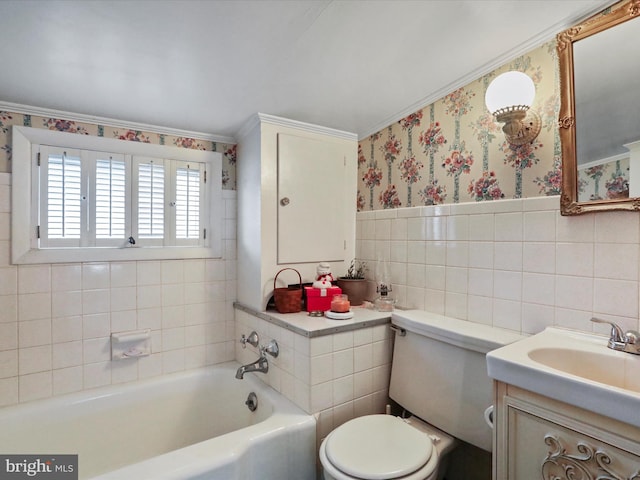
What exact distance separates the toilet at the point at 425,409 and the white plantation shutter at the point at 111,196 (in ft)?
5.32

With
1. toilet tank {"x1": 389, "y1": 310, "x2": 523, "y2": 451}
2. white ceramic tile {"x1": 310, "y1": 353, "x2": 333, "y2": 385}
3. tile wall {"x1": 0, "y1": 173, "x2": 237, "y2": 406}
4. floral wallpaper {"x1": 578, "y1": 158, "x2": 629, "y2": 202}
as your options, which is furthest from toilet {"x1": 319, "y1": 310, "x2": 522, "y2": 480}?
tile wall {"x1": 0, "y1": 173, "x2": 237, "y2": 406}

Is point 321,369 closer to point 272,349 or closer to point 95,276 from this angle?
point 272,349

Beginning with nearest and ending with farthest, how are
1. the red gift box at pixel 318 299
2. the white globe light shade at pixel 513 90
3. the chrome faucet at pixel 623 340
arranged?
the chrome faucet at pixel 623 340 < the white globe light shade at pixel 513 90 < the red gift box at pixel 318 299

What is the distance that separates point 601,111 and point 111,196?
241 centimetres

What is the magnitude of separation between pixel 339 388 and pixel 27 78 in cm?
203

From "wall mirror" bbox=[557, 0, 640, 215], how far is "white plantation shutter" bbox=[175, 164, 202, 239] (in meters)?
2.00

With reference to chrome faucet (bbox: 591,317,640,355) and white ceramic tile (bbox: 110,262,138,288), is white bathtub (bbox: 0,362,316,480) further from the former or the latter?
chrome faucet (bbox: 591,317,640,355)

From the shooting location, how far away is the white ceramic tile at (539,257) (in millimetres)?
1446

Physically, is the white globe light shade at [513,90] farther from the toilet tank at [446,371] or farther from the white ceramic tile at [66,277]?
the white ceramic tile at [66,277]

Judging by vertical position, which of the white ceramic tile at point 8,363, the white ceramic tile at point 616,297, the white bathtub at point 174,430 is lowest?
the white bathtub at point 174,430

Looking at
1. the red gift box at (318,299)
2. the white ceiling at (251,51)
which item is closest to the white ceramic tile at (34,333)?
the white ceiling at (251,51)

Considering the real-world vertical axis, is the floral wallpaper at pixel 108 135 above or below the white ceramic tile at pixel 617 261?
above

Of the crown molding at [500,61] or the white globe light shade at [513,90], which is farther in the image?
the white globe light shade at [513,90]

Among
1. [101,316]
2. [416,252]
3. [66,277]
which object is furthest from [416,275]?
[66,277]
